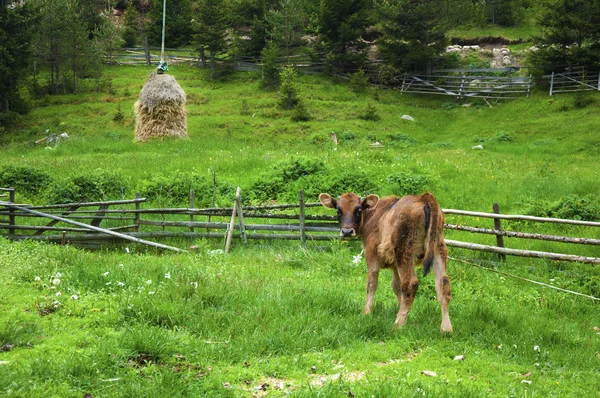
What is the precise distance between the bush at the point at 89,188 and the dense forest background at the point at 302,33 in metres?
17.6

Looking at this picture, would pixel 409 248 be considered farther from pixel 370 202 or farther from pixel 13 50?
pixel 13 50

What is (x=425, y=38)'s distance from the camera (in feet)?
118

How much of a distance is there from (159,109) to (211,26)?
1838cm

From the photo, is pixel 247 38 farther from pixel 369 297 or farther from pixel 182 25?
pixel 369 297

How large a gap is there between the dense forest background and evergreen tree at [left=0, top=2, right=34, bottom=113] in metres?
0.05

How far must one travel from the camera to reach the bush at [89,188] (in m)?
15.5

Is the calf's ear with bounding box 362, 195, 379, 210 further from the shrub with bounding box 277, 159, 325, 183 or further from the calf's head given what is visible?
the shrub with bounding box 277, 159, 325, 183

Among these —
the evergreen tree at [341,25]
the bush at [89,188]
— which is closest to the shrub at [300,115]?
the evergreen tree at [341,25]

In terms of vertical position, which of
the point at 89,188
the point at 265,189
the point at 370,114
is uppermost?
the point at 370,114

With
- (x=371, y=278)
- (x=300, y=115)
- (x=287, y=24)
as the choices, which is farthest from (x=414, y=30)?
(x=371, y=278)

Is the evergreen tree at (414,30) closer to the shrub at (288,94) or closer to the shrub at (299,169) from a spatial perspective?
the shrub at (288,94)

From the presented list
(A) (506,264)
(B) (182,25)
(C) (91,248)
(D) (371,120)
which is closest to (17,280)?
(C) (91,248)

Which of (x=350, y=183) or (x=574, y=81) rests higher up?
(x=574, y=81)

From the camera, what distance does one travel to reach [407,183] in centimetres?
1510
